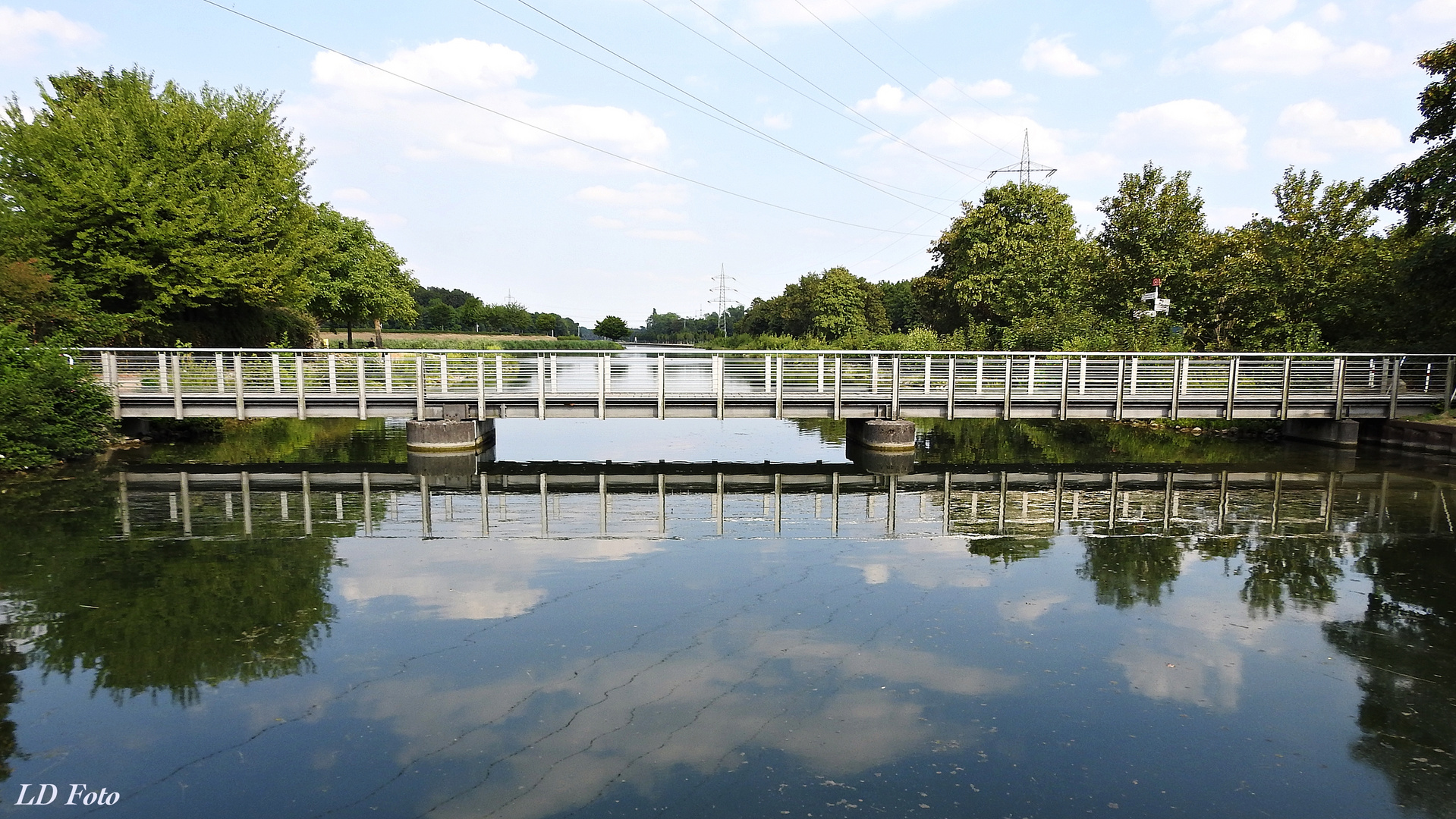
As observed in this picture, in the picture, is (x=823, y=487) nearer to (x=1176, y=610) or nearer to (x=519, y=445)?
(x=1176, y=610)

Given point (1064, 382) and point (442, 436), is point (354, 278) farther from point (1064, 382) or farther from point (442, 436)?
point (1064, 382)

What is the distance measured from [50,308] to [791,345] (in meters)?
49.5

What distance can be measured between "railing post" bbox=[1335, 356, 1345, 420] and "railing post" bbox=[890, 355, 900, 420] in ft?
39.7

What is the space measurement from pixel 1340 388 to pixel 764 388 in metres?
15.8

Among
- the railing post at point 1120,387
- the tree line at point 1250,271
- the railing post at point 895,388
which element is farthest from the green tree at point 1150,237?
the railing post at point 895,388

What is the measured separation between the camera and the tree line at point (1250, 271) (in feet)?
78.0

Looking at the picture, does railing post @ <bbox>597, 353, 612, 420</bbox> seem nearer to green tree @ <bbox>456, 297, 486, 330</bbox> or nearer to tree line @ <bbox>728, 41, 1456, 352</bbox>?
tree line @ <bbox>728, 41, 1456, 352</bbox>

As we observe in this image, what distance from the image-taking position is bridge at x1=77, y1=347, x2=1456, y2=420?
70.0 feet

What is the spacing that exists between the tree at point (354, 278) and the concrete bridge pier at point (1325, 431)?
4361 cm

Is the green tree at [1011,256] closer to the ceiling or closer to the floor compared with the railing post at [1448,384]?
closer to the ceiling

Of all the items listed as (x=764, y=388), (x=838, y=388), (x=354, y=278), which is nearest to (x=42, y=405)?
(x=764, y=388)

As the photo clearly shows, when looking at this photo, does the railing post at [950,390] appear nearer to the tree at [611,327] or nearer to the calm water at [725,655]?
the calm water at [725,655]

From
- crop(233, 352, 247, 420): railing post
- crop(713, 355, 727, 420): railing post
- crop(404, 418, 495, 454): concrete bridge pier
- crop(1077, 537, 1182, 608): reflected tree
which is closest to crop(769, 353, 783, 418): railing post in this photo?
crop(713, 355, 727, 420): railing post

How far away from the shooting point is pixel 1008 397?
73.1 feet
